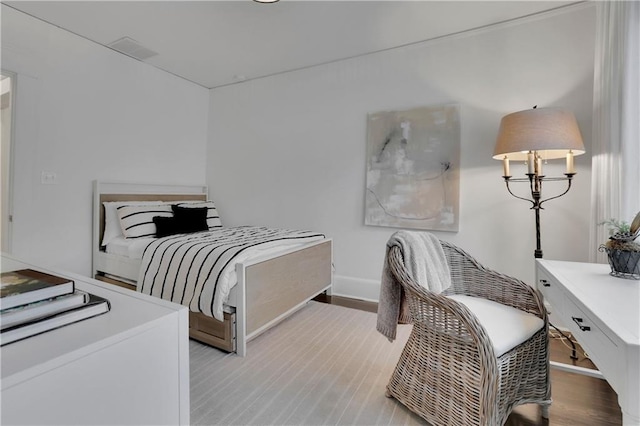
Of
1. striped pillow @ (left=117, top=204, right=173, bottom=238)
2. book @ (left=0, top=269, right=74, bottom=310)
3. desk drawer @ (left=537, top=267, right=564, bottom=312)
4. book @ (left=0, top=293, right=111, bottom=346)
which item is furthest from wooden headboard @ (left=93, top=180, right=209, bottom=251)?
desk drawer @ (left=537, top=267, right=564, bottom=312)

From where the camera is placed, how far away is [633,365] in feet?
2.46

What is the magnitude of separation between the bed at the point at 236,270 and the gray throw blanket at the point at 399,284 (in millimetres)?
894

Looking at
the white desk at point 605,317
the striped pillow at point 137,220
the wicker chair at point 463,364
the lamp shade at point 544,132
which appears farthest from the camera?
the striped pillow at point 137,220

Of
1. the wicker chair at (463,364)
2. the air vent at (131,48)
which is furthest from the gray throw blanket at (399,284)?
the air vent at (131,48)

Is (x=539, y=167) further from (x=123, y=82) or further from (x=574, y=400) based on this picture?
(x=123, y=82)

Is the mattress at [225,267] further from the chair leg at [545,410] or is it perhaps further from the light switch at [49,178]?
the chair leg at [545,410]

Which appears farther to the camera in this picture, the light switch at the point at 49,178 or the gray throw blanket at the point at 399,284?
the light switch at the point at 49,178

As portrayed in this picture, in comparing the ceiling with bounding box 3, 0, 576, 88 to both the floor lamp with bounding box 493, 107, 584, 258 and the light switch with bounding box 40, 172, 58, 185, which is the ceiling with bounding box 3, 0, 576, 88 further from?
the light switch with bounding box 40, 172, 58, 185

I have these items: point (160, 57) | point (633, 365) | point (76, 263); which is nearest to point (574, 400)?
point (633, 365)

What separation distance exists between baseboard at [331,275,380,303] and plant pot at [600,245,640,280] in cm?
196

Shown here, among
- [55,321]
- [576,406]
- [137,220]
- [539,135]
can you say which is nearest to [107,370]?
→ [55,321]

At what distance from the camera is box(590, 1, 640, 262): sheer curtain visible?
1.71 metres

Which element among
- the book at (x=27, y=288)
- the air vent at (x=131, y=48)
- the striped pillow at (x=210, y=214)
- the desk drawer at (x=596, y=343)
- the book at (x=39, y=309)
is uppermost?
the air vent at (x=131, y=48)

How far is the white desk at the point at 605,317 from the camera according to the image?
0.76m
